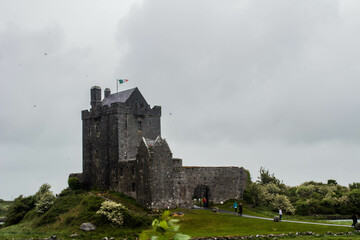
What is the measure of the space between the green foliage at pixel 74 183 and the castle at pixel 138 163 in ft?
2.73

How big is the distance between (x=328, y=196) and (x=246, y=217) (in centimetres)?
2387

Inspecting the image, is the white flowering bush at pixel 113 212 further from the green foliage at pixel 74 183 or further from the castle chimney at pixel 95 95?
the castle chimney at pixel 95 95

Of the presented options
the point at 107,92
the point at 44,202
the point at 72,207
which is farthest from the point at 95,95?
the point at 72,207

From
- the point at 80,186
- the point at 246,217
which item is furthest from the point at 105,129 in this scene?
the point at 246,217

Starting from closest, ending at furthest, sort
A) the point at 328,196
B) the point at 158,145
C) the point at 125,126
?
the point at 158,145, the point at 125,126, the point at 328,196

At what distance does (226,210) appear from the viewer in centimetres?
5056

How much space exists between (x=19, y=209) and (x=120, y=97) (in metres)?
18.9

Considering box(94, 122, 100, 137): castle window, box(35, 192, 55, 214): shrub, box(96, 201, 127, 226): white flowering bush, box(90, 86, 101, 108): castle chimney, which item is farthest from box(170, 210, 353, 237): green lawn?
box(90, 86, 101, 108): castle chimney

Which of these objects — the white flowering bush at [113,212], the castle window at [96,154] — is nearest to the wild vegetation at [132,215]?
the white flowering bush at [113,212]

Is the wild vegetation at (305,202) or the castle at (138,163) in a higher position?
the castle at (138,163)

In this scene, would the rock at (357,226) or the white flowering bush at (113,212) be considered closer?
the rock at (357,226)

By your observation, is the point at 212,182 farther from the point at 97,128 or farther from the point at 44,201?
the point at 44,201

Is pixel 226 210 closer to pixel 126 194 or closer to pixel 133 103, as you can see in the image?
pixel 126 194

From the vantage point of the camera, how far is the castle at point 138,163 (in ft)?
155
